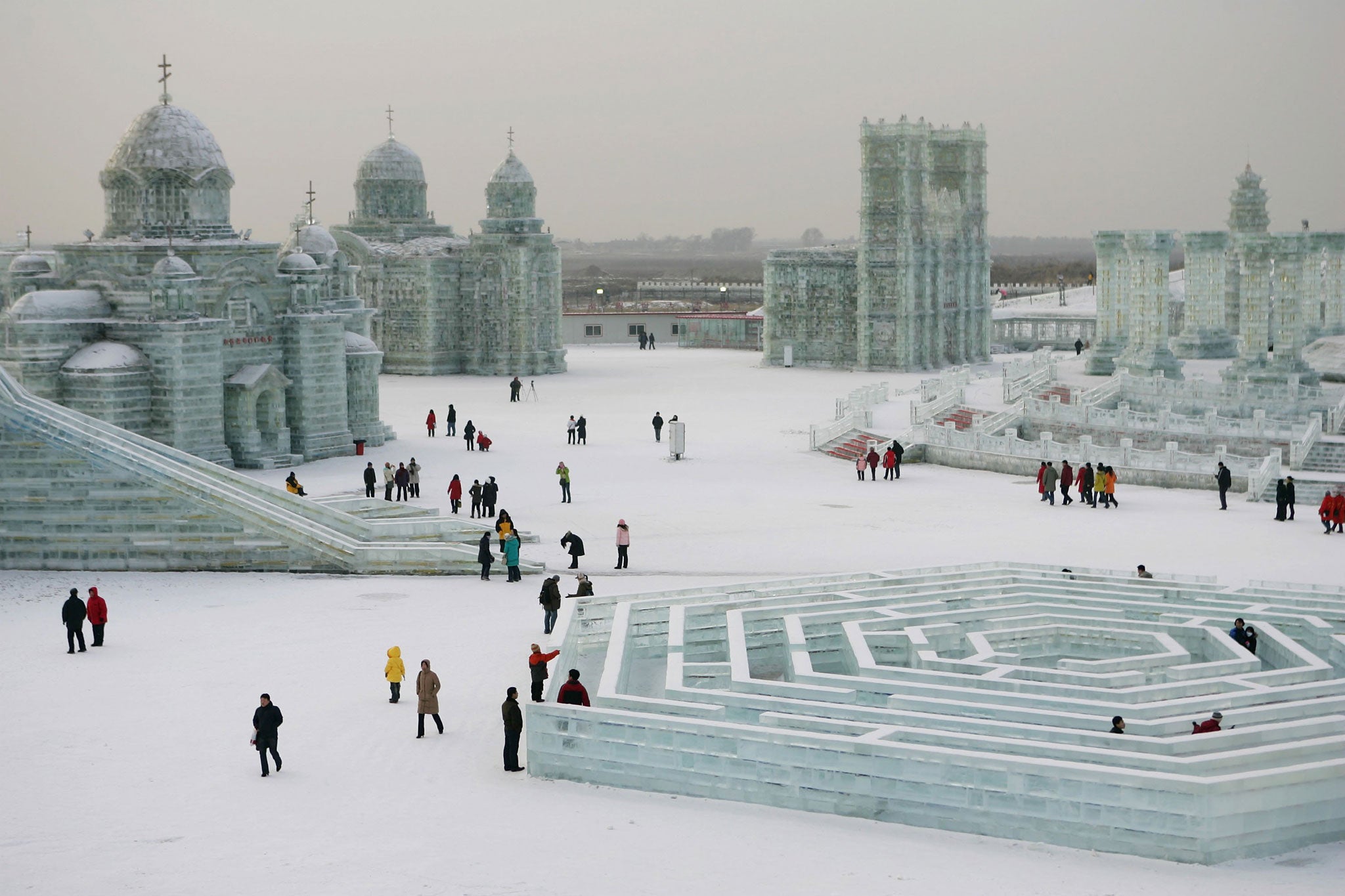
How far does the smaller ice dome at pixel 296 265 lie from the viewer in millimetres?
46188

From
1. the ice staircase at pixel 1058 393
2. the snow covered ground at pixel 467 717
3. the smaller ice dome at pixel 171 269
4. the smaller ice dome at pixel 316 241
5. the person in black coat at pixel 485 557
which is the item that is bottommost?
the snow covered ground at pixel 467 717

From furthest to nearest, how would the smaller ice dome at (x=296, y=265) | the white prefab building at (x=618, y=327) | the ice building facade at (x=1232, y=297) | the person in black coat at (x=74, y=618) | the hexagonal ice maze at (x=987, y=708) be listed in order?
the white prefab building at (x=618, y=327) < the ice building facade at (x=1232, y=297) < the smaller ice dome at (x=296, y=265) < the person in black coat at (x=74, y=618) < the hexagonal ice maze at (x=987, y=708)

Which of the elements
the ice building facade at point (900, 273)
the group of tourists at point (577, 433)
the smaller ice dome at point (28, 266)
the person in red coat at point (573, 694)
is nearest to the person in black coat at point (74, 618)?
the person in red coat at point (573, 694)

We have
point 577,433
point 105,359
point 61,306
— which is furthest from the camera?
point 577,433

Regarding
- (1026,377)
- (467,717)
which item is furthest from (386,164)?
(467,717)

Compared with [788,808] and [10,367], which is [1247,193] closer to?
[10,367]

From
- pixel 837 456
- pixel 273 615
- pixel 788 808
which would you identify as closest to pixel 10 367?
pixel 273 615

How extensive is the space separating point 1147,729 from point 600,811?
6.10 meters

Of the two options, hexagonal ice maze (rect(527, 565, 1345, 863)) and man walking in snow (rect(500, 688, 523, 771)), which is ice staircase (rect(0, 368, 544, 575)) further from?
man walking in snow (rect(500, 688, 523, 771))

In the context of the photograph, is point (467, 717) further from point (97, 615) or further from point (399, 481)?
point (399, 481)

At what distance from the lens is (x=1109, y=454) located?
40500 millimetres

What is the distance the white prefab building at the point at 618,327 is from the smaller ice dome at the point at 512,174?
24.1 meters

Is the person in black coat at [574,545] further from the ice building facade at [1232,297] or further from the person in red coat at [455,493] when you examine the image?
the ice building facade at [1232,297]

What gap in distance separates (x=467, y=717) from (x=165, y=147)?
1112 inches
